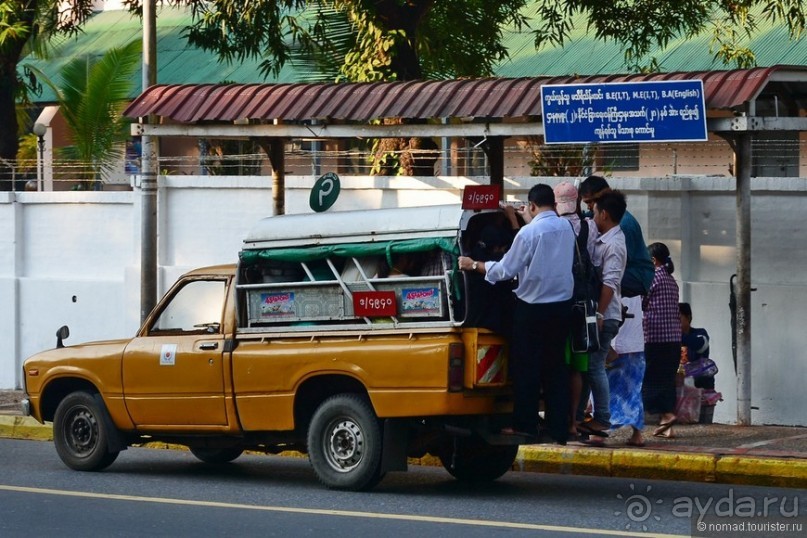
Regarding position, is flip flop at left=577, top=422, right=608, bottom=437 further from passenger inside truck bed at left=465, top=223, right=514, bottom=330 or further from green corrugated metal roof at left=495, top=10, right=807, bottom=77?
green corrugated metal roof at left=495, top=10, right=807, bottom=77

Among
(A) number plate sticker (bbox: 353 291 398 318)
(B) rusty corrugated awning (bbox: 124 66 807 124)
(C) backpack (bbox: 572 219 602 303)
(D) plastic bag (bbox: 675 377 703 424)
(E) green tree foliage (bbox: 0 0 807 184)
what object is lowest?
(D) plastic bag (bbox: 675 377 703 424)

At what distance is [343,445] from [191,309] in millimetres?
1748

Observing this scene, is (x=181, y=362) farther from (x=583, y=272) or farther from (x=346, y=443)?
(x=583, y=272)

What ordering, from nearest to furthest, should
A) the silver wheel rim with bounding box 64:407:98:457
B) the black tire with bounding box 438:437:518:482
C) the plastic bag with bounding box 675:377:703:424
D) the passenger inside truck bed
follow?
1. the passenger inside truck bed
2. the black tire with bounding box 438:437:518:482
3. the silver wheel rim with bounding box 64:407:98:457
4. the plastic bag with bounding box 675:377:703:424

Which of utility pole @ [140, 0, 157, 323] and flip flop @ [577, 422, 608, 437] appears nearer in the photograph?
flip flop @ [577, 422, 608, 437]

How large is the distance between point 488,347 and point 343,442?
4.06ft

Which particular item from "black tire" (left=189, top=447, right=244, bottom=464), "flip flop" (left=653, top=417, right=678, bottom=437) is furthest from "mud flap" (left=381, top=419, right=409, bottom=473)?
"flip flop" (left=653, top=417, right=678, bottom=437)

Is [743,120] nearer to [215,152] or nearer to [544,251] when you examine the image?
[544,251]

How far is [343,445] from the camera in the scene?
30.8 feet

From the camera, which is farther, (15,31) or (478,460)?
(15,31)

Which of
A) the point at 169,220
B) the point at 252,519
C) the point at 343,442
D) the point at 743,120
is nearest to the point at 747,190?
the point at 743,120

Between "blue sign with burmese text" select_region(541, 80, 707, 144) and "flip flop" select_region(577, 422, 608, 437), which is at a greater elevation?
"blue sign with burmese text" select_region(541, 80, 707, 144)

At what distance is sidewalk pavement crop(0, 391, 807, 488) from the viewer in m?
9.88

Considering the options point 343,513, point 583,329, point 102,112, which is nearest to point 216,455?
point 343,513
